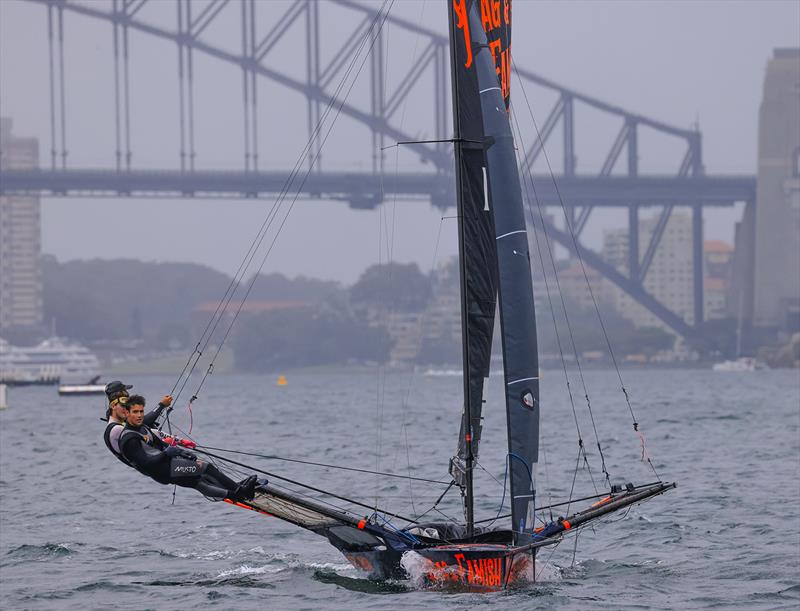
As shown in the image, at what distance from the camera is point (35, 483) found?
1656 centimetres

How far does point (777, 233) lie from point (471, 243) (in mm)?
64794

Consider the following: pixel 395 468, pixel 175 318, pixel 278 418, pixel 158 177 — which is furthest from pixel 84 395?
pixel 175 318

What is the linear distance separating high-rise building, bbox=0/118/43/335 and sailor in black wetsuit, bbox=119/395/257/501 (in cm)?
9407

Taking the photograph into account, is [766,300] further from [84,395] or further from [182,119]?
[84,395]

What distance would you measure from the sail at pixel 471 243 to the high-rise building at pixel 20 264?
93.9m

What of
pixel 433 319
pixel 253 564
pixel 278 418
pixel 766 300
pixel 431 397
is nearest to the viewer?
pixel 253 564

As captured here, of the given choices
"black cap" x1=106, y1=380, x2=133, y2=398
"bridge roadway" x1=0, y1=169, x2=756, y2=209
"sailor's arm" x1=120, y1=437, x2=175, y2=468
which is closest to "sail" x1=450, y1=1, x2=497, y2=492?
"sailor's arm" x1=120, y1=437, x2=175, y2=468

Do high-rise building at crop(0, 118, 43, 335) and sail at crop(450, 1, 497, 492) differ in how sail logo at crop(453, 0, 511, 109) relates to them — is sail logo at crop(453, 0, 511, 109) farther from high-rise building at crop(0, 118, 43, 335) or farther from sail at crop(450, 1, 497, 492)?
high-rise building at crop(0, 118, 43, 335)

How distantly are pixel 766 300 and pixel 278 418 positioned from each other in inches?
1835

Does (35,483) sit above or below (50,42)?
below

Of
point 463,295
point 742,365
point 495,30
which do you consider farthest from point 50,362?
point 463,295

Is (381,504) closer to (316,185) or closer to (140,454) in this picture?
(140,454)

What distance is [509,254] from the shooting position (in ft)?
29.8

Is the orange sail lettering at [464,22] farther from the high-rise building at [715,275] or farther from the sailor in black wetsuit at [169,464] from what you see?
the high-rise building at [715,275]
